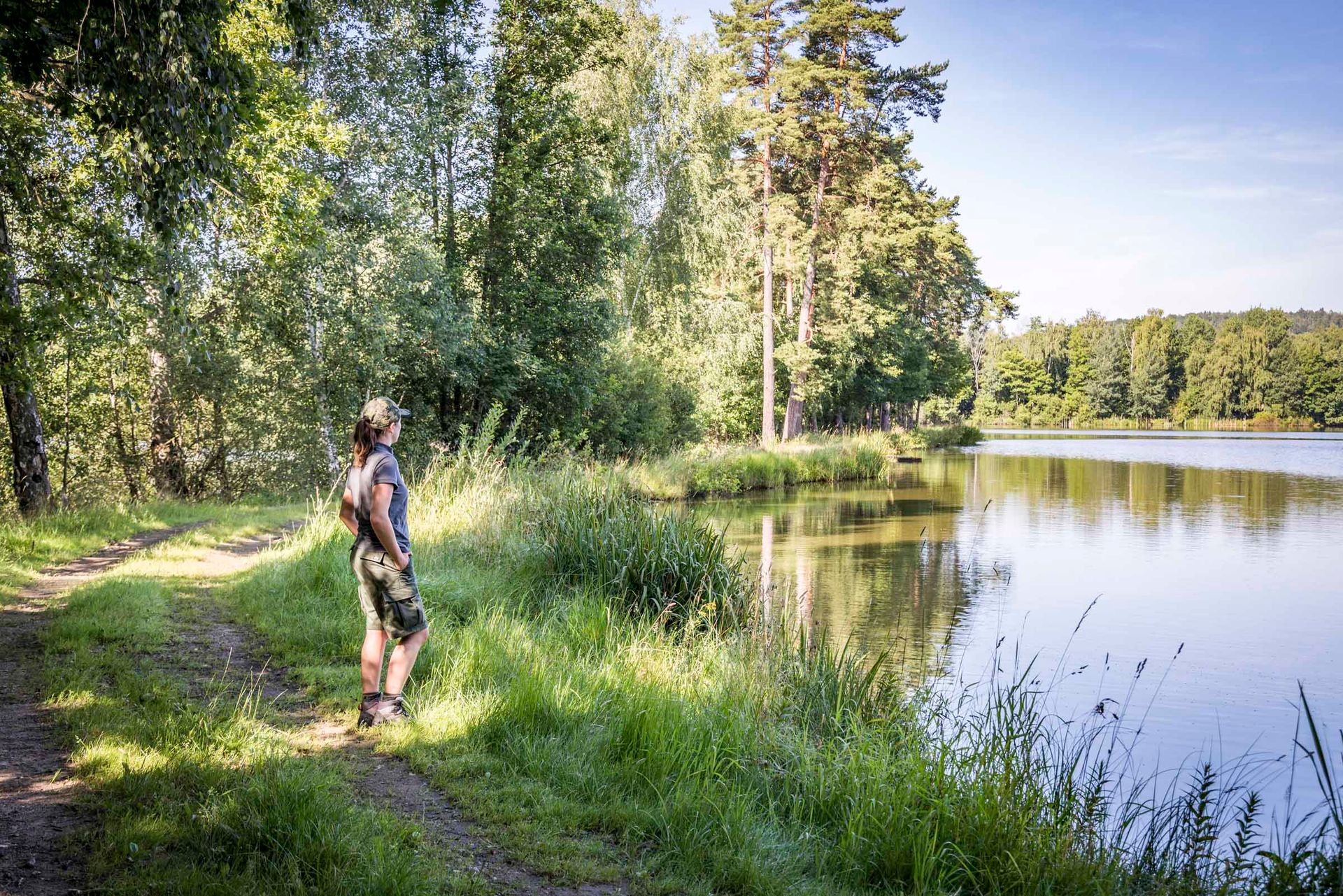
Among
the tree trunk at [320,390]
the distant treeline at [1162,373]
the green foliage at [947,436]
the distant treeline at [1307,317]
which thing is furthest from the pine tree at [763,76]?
the distant treeline at [1307,317]

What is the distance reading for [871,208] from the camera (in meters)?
33.6

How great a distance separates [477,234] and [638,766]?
17.5 m

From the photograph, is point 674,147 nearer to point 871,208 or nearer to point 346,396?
point 871,208

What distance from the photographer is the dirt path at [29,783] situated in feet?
9.90

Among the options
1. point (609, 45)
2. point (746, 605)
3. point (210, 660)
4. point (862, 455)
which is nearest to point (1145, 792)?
point (746, 605)

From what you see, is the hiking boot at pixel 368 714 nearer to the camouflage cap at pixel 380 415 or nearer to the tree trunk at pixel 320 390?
the camouflage cap at pixel 380 415

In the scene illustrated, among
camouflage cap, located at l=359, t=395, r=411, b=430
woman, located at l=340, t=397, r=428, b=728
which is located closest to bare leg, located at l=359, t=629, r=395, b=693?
woman, located at l=340, t=397, r=428, b=728

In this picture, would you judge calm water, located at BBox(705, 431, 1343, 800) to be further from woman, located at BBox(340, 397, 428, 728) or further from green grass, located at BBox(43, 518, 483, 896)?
green grass, located at BBox(43, 518, 483, 896)

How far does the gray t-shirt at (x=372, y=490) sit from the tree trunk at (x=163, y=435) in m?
12.8

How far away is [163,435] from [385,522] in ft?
47.8

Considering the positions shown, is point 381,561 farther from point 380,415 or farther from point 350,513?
point 380,415

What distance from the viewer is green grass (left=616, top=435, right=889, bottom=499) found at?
75.1 ft

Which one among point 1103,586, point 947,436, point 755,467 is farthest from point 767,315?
point 947,436

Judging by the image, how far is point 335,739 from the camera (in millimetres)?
4629
